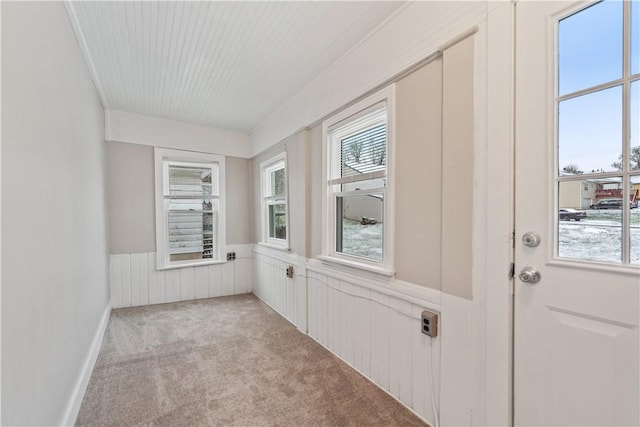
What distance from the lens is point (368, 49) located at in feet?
6.74

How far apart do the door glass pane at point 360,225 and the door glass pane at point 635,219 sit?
1.29 meters

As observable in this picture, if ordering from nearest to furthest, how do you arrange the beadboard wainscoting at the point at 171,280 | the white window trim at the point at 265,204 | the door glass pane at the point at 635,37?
the door glass pane at the point at 635,37 < the white window trim at the point at 265,204 < the beadboard wainscoting at the point at 171,280

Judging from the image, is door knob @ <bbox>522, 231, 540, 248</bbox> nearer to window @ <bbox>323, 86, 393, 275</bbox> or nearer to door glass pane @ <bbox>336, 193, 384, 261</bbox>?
window @ <bbox>323, 86, 393, 275</bbox>

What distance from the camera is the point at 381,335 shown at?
201cm

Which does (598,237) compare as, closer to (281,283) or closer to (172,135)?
(281,283)

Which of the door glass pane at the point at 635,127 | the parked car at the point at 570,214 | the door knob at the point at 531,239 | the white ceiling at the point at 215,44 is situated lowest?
the door knob at the point at 531,239

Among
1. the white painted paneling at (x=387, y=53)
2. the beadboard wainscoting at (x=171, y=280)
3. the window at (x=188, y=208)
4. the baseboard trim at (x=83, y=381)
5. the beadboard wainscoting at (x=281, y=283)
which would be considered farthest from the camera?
the window at (x=188, y=208)

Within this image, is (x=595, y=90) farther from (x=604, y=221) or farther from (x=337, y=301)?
A: (x=337, y=301)

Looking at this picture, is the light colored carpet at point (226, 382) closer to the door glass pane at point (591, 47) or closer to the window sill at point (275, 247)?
the window sill at point (275, 247)

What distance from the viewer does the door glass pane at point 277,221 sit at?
148 inches

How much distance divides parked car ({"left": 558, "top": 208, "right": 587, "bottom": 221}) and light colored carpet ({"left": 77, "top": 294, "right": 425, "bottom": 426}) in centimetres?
141

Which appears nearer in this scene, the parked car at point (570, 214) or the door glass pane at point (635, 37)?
the door glass pane at point (635, 37)

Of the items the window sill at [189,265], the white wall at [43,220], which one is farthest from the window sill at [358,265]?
the window sill at [189,265]

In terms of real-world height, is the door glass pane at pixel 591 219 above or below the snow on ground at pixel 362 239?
above
